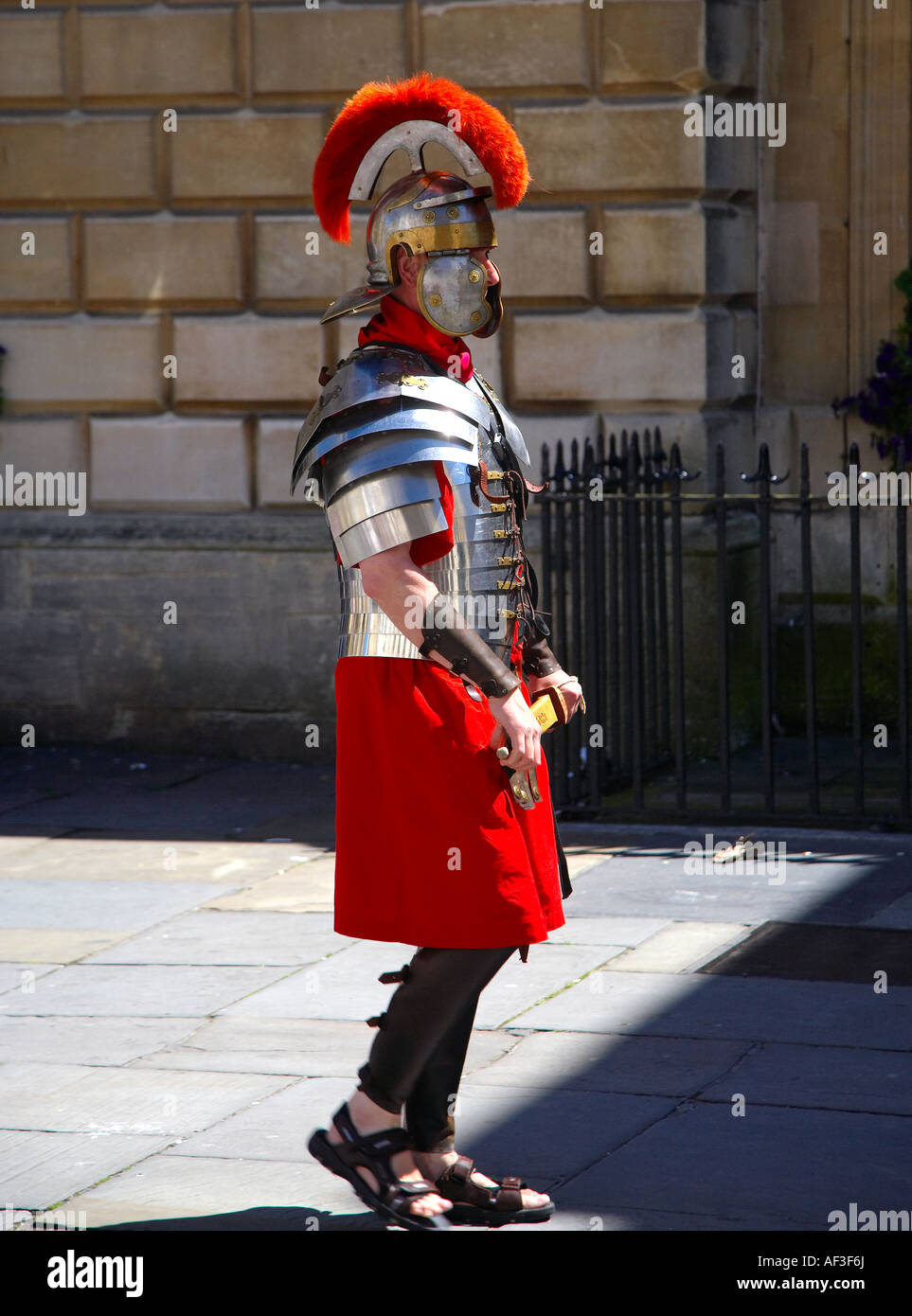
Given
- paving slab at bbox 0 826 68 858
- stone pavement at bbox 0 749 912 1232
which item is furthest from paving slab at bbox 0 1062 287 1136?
paving slab at bbox 0 826 68 858

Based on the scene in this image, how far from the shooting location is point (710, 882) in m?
6.90

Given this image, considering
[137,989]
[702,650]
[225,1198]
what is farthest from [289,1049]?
[702,650]

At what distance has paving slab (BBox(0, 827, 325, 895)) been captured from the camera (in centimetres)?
730

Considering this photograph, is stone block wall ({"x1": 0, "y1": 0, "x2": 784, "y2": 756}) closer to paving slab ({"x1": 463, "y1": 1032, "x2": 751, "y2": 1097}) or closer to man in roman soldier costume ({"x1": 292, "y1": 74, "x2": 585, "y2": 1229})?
paving slab ({"x1": 463, "y1": 1032, "x2": 751, "y2": 1097})

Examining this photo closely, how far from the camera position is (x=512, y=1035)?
5148 millimetres

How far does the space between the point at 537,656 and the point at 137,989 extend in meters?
2.18

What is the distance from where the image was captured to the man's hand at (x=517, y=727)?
3699 millimetres

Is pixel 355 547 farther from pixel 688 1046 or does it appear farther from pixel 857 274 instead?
pixel 857 274

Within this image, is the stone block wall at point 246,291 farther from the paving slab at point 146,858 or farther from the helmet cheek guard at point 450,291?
the helmet cheek guard at point 450,291

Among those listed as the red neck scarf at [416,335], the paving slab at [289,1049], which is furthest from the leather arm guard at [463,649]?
the paving slab at [289,1049]
